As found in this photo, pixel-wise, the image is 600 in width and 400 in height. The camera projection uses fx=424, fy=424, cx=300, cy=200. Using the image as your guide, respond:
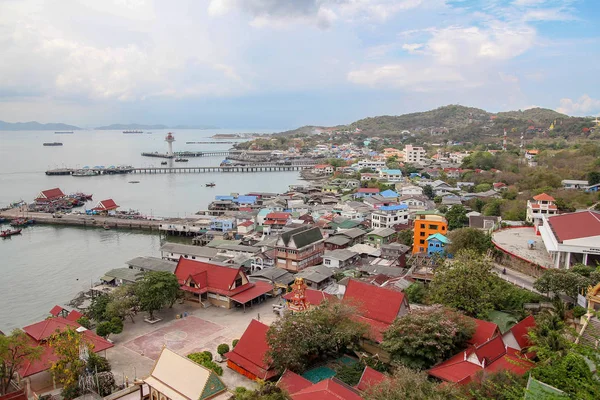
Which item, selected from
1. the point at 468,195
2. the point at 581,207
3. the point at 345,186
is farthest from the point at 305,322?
the point at 345,186

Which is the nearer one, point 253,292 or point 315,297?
point 315,297

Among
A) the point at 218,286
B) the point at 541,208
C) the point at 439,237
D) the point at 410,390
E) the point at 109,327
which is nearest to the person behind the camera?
the point at 410,390

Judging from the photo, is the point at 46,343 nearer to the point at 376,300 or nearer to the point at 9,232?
the point at 376,300

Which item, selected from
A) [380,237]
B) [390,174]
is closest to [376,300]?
[380,237]

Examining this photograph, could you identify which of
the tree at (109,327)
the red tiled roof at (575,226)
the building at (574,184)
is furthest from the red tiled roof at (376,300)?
the building at (574,184)

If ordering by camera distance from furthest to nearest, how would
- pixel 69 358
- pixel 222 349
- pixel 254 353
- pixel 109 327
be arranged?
pixel 109 327, pixel 222 349, pixel 254 353, pixel 69 358

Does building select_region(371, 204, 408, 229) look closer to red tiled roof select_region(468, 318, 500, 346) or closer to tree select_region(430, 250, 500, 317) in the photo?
tree select_region(430, 250, 500, 317)

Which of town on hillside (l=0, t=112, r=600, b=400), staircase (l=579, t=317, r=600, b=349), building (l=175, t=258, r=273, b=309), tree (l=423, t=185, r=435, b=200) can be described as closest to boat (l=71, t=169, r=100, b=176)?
town on hillside (l=0, t=112, r=600, b=400)
